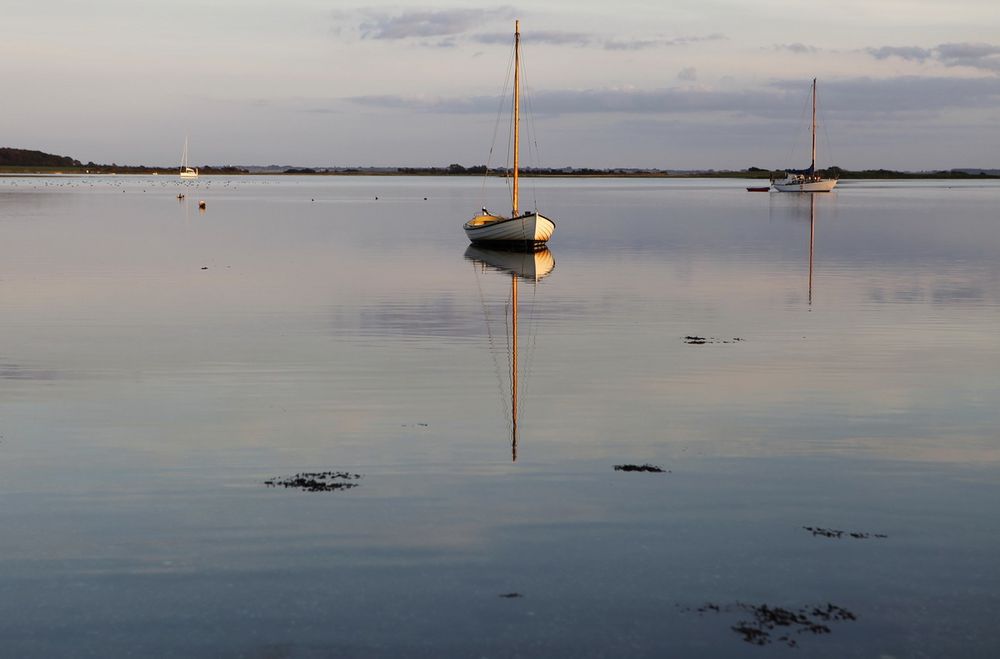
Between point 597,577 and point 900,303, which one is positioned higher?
point 900,303

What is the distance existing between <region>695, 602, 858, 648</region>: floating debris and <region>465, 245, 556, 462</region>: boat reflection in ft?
20.8

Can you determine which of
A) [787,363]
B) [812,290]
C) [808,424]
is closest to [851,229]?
[812,290]

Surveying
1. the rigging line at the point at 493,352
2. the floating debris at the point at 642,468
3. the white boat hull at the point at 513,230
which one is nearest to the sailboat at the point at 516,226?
the white boat hull at the point at 513,230

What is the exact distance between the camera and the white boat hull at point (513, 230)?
64062 millimetres

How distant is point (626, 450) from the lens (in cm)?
1789

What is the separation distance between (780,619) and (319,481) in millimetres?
7118

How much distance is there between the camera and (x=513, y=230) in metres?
65.2

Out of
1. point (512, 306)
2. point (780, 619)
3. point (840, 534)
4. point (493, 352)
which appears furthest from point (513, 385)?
point (512, 306)

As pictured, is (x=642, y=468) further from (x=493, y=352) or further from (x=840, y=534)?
(x=493, y=352)

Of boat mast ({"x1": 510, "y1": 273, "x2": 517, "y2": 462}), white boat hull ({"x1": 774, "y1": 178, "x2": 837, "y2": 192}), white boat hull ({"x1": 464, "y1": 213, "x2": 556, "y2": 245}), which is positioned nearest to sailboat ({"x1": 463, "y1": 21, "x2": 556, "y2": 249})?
white boat hull ({"x1": 464, "y1": 213, "x2": 556, "y2": 245})

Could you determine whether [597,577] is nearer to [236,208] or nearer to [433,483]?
[433,483]

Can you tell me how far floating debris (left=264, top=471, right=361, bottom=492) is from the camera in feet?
50.9

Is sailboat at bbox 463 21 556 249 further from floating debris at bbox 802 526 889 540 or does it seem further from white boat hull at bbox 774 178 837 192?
white boat hull at bbox 774 178 837 192

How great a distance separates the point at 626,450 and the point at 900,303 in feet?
80.9
